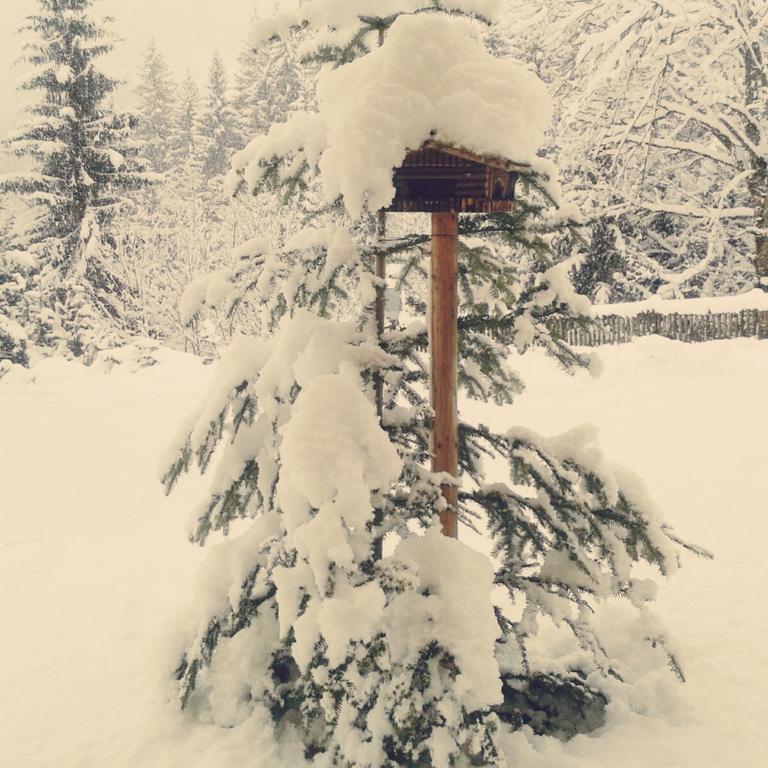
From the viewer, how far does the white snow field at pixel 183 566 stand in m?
4.32

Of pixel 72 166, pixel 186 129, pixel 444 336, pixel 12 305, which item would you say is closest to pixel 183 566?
pixel 444 336

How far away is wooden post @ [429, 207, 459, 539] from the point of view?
3.59 m

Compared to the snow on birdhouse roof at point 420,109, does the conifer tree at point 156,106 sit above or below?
above

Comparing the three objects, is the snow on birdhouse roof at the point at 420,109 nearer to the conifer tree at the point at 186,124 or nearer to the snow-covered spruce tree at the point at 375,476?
the snow-covered spruce tree at the point at 375,476

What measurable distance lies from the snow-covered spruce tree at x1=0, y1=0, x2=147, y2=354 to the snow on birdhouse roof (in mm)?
20639

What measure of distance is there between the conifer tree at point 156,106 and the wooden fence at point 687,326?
38546mm

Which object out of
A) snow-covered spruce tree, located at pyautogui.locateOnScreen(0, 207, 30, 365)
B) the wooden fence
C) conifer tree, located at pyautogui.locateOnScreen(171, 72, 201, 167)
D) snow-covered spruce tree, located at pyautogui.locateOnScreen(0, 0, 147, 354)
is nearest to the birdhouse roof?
the wooden fence

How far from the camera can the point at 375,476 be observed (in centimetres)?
314

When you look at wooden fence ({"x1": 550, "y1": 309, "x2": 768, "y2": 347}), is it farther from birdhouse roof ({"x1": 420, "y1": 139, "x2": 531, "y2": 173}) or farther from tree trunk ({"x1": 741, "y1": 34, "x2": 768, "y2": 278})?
birdhouse roof ({"x1": 420, "y1": 139, "x2": 531, "y2": 173})

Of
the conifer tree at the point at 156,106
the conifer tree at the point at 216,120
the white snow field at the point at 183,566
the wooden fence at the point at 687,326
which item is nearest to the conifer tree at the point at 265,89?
the conifer tree at the point at 216,120

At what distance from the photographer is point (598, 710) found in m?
4.50

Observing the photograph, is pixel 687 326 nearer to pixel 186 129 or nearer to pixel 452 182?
pixel 452 182

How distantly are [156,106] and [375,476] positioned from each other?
5508 cm

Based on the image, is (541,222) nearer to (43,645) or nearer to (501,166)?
(501,166)
